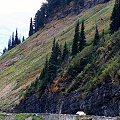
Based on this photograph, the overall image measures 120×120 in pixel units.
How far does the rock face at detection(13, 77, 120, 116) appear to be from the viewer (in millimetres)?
22986

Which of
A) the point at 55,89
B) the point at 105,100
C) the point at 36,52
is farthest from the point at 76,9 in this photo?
the point at 105,100

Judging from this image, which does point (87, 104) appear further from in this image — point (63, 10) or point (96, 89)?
point (63, 10)

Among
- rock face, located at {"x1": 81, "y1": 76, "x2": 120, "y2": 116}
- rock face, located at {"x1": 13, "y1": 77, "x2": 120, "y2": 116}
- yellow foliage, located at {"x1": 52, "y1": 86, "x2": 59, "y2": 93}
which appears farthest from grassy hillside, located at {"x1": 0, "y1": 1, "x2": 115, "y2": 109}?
rock face, located at {"x1": 81, "y1": 76, "x2": 120, "y2": 116}

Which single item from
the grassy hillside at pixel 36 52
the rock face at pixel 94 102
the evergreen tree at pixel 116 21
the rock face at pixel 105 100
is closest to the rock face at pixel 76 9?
the grassy hillside at pixel 36 52

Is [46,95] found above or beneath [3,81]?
beneath

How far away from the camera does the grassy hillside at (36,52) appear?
192 feet

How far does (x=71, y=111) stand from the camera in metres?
30.4

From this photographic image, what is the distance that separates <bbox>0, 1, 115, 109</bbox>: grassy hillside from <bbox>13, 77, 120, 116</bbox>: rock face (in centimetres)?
1050

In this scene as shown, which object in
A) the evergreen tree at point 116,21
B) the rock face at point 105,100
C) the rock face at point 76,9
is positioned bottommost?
the rock face at point 105,100

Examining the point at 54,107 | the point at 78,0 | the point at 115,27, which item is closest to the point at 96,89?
the point at 54,107

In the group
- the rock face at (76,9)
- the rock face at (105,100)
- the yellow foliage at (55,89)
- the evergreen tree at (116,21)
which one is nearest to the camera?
the rock face at (105,100)

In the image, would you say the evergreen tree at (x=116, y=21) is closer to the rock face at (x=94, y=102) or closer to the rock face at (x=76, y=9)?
the rock face at (x=94, y=102)

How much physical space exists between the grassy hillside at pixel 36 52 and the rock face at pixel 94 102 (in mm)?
10496

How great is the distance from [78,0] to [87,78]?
81.0 meters
